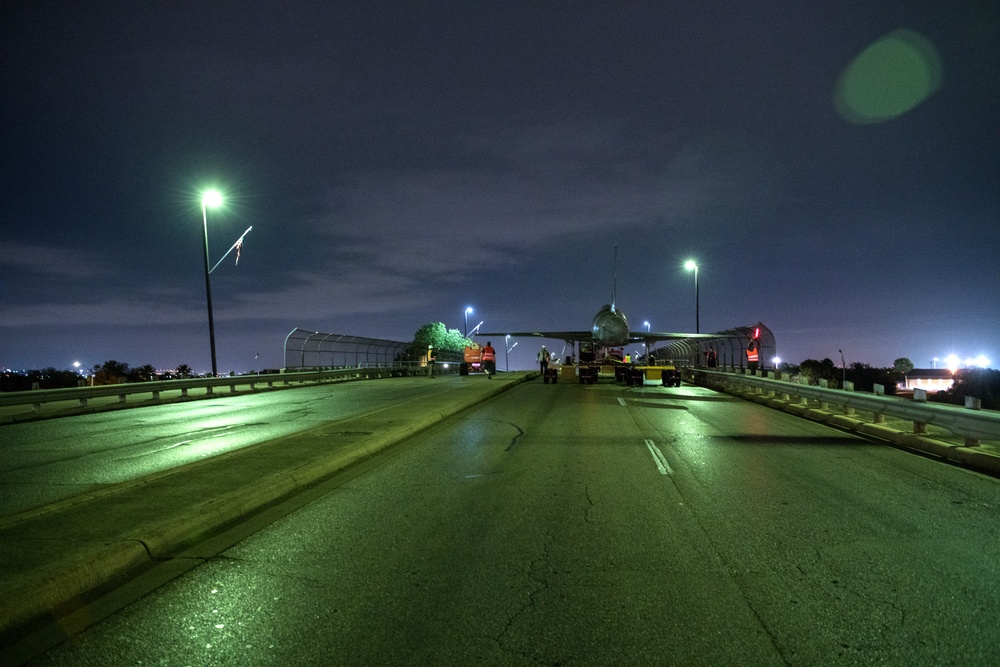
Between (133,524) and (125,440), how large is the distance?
28.1 feet

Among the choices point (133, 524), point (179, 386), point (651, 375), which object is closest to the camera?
point (133, 524)

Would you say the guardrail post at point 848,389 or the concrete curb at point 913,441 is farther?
the guardrail post at point 848,389

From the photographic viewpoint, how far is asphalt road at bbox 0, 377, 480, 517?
29.5ft

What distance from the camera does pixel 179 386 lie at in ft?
83.1

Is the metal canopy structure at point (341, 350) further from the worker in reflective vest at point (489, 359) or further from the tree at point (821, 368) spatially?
the tree at point (821, 368)

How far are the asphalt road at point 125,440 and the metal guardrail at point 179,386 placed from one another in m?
0.81

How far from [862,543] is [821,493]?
2182 mm

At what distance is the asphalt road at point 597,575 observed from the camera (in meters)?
4.01

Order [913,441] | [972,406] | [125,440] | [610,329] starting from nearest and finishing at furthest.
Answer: [972,406]
[913,441]
[125,440]
[610,329]

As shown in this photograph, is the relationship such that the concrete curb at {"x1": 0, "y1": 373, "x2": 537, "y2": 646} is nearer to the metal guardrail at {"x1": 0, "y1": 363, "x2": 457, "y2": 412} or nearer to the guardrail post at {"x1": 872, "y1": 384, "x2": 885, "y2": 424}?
the guardrail post at {"x1": 872, "y1": 384, "x2": 885, "y2": 424}

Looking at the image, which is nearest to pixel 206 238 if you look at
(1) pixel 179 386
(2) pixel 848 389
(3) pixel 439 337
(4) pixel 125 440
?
(1) pixel 179 386

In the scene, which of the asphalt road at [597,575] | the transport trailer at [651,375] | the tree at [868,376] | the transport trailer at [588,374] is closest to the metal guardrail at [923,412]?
the asphalt road at [597,575]

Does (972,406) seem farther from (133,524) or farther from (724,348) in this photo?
(724,348)

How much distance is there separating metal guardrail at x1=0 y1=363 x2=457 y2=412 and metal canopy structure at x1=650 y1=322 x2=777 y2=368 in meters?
19.1
